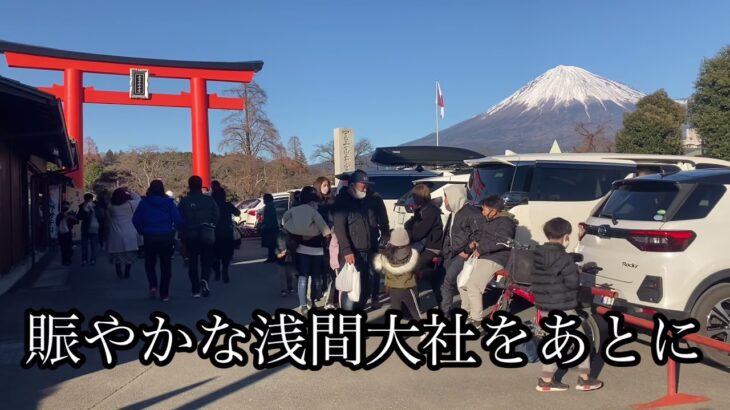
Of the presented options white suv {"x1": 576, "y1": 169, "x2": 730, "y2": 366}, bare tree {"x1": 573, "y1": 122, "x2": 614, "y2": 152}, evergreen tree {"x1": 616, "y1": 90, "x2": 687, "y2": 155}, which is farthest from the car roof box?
bare tree {"x1": 573, "y1": 122, "x2": 614, "y2": 152}

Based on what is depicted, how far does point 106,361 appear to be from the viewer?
19.3 ft

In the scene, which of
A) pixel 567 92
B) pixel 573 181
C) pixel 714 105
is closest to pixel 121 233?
pixel 573 181

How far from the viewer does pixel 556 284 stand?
4.97 metres

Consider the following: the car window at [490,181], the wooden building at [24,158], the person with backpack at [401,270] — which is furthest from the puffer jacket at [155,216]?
the car window at [490,181]

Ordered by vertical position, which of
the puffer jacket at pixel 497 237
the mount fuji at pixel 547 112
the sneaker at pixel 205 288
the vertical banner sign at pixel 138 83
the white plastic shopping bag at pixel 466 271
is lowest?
the sneaker at pixel 205 288

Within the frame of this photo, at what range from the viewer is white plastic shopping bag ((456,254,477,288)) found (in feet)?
22.2

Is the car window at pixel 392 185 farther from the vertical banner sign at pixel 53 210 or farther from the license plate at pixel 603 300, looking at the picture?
the vertical banner sign at pixel 53 210

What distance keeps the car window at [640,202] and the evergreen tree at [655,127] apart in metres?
25.8

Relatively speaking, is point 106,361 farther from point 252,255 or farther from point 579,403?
point 252,255

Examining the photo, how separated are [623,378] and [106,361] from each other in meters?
4.62

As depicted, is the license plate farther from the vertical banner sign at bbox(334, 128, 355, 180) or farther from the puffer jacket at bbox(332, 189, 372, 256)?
the vertical banner sign at bbox(334, 128, 355, 180)

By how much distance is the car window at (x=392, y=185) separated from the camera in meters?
14.4

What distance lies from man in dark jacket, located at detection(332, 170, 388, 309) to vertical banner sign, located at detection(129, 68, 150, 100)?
2020cm

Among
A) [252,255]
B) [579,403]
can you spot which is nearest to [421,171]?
[252,255]
